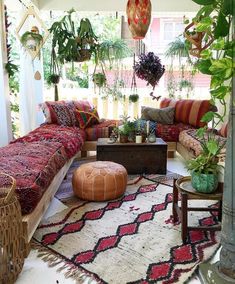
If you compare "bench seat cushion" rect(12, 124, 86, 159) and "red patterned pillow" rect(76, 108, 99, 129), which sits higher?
"red patterned pillow" rect(76, 108, 99, 129)

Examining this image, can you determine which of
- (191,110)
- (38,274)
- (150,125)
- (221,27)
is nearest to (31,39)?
(150,125)

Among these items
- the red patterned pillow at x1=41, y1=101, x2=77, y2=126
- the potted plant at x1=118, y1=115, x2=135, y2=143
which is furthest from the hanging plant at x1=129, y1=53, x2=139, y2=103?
the potted plant at x1=118, y1=115, x2=135, y2=143

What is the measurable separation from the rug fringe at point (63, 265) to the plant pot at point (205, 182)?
38.7 inches

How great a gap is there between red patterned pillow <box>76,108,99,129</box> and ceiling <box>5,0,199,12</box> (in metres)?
1.86

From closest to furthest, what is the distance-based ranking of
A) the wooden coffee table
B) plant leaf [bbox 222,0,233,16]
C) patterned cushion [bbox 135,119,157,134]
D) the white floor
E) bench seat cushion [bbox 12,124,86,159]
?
plant leaf [bbox 222,0,233,16] → the white floor → bench seat cushion [bbox 12,124,86,159] → the wooden coffee table → patterned cushion [bbox 135,119,157,134]

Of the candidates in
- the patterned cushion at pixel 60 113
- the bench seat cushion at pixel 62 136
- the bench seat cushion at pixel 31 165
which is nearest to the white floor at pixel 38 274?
the bench seat cushion at pixel 31 165

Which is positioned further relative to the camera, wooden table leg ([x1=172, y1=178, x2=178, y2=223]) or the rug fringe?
wooden table leg ([x1=172, y1=178, x2=178, y2=223])

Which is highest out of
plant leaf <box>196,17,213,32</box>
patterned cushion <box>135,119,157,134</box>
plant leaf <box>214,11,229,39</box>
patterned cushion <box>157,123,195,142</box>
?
plant leaf <box>196,17,213,32</box>

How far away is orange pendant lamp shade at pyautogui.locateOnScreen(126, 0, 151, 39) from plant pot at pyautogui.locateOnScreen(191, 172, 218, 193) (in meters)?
1.43

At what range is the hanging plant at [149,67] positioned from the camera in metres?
5.06

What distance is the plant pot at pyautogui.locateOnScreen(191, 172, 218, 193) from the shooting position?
7.44ft

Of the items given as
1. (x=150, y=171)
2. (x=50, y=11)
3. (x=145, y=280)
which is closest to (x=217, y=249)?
(x=145, y=280)

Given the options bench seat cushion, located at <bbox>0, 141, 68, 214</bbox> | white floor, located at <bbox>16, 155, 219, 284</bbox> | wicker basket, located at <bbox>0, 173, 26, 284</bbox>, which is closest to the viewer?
wicker basket, located at <bbox>0, 173, 26, 284</bbox>

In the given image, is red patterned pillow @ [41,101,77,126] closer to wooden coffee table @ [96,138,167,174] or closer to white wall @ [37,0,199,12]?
wooden coffee table @ [96,138,167,174]
